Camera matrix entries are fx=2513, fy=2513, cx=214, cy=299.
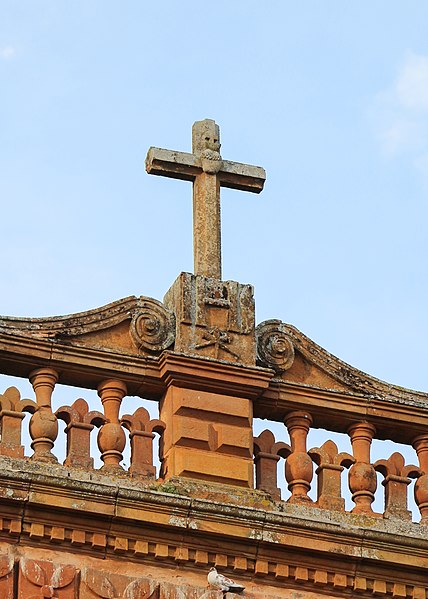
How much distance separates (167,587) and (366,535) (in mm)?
1494

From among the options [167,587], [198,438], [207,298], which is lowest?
[167,587]

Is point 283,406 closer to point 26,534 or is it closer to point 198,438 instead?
point 198,438

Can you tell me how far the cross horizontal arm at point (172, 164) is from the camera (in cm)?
1861

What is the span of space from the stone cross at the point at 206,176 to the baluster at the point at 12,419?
176cm

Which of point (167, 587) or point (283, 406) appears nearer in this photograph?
point (167, 587)

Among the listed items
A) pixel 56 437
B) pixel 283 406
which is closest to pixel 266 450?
pixel 283 406

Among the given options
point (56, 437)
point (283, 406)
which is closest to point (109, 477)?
point (56, 437)

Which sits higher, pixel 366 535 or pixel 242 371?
→ pixel 242 371

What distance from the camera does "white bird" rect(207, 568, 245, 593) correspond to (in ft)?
55.7

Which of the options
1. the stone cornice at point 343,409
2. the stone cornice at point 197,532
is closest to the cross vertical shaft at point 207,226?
the stone cornice at point 343,409

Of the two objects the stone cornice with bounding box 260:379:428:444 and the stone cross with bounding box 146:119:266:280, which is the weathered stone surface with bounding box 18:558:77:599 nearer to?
the stone cornice with bounding box 260:379:428:444

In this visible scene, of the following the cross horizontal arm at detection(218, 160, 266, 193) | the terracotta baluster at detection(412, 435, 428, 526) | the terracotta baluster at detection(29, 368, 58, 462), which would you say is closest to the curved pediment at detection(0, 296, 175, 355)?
the terracotta baluster at detection(29, 368, 58, 462)

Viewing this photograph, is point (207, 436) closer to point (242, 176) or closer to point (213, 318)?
point (213, 318)

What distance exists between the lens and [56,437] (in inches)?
682
